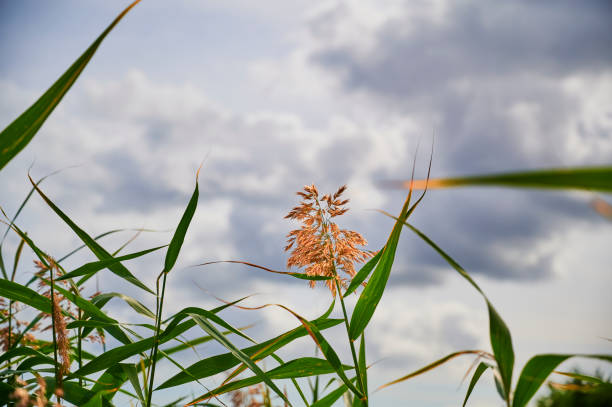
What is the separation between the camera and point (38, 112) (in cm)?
148

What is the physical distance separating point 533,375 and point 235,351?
0.88 meters

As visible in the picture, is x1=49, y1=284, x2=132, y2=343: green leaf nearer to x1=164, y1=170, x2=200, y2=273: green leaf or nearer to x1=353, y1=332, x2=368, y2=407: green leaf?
x1=164, y1=170, x2=200, y2=273: green leaf

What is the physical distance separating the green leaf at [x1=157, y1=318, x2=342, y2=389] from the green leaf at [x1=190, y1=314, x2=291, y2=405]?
179mm

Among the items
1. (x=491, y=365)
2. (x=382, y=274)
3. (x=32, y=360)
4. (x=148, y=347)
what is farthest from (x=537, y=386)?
(x=32, y=360)

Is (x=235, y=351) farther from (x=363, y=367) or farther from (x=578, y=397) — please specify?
(x=578, y=397)

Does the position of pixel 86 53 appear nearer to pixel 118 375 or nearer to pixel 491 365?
pixel 118 375

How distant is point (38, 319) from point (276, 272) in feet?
4.31

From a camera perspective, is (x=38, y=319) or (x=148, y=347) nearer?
(x=148, y=347)

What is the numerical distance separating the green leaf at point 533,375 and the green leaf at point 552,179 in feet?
1.89

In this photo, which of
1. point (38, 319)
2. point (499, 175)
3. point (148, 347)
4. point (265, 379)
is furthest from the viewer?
point (38, 319)

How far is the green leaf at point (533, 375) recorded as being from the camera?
1323 mm

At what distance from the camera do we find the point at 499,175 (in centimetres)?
79

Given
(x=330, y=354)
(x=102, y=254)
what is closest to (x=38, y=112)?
(x=102, y=254)

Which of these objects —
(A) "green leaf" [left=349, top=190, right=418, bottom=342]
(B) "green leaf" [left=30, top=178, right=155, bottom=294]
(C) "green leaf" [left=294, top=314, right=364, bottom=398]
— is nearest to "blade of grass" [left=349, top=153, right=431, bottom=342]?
(A) "green leaf" [left=349, top=190, right=418, bottom=342]
